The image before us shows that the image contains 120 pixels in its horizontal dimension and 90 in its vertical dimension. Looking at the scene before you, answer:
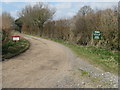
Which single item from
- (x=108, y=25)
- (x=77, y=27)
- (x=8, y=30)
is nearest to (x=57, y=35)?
(x=77, y=27)

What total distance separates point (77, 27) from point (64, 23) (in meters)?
4.48

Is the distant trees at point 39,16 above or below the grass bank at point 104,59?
→ above

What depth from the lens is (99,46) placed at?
11.7 m

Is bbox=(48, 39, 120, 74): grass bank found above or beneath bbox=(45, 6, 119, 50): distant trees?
beneath

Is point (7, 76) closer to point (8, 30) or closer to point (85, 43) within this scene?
point (8, 30)

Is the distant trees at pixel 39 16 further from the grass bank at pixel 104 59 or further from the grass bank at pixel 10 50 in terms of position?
the grass bank at pixel 104 59

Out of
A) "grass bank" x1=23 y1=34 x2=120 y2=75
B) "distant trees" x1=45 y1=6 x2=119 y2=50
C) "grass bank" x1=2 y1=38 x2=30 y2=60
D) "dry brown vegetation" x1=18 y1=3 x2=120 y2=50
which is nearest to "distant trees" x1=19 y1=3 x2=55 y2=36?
"dry brown vegetation" x1=18 y1=3 x2=120 y2=50

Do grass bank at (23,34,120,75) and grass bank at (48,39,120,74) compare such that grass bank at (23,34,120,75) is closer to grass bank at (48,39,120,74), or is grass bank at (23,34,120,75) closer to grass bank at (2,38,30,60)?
grass bank at (48,39,120,74)

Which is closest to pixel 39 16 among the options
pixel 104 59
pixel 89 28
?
pixel 89 28

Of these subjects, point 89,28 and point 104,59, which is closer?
point 104,59

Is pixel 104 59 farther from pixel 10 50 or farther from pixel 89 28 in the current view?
pixel 89 28

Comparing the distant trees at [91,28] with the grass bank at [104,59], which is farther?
the distant trees at [91,28]

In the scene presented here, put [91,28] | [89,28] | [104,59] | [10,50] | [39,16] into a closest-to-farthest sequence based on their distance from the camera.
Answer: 1. [104,59]
2. [10,50]
3. [91,28]
4. [89,28]
5. [39,16]

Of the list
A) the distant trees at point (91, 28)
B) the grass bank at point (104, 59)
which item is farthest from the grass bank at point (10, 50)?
the distant trees at point (91, 28)
